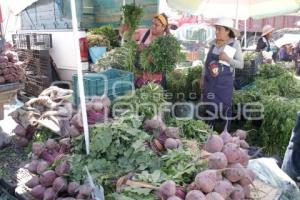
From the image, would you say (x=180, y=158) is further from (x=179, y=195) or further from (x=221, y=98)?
(x=221, y=98)

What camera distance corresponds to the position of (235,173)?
62.6 inches

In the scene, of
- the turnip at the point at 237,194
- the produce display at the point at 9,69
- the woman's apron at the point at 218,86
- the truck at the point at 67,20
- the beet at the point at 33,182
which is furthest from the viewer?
the truck at the point at 67,20

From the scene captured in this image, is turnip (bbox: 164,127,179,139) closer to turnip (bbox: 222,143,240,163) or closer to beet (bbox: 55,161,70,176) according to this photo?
turnip (bbox: 222,143,240,163)

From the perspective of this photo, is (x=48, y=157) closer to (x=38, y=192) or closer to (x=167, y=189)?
(x=38, y=192)

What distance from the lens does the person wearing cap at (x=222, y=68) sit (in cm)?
338

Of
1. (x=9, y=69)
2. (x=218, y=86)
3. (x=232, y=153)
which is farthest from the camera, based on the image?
(x=218, y=86)

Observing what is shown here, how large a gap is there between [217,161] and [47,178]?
97cm

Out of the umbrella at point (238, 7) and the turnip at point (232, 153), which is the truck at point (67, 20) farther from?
the turnip at point (232, 153)

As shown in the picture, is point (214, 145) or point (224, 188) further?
point (214, 145)

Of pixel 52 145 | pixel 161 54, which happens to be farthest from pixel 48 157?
pixel 161 54

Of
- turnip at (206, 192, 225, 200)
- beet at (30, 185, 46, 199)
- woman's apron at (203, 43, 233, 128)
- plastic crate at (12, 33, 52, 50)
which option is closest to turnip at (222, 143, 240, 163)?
turnip at (206, 192, 225, 200)

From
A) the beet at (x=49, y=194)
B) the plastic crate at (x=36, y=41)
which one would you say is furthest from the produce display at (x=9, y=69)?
the plastic crate at (x=36, y=41)

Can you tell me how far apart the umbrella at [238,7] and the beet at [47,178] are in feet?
11.9

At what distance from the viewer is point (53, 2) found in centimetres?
687
